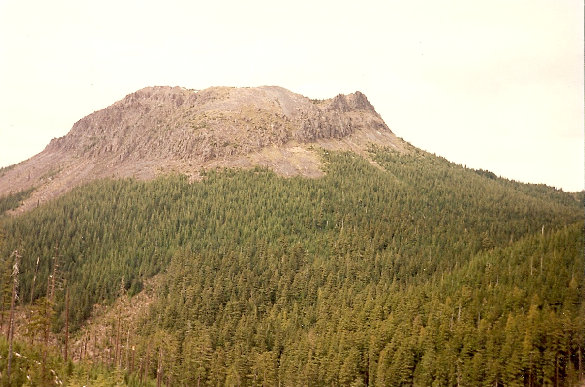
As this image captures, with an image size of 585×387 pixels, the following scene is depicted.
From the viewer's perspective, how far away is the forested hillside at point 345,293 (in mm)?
89250

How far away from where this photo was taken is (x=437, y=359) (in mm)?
88875

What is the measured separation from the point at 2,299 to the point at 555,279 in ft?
424

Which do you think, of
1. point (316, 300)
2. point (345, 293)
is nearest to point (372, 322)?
point (345, 293)

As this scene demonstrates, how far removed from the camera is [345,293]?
132 m

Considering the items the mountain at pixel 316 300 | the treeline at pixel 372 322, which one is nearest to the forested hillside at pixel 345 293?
the treeline at pixel 372 322

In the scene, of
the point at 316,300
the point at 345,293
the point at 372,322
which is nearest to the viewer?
the point at 372,322

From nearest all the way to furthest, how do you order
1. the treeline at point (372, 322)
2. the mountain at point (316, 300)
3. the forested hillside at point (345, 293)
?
the treeline at point (372, 322)
the mountain at point (316, 300)
the forested hillside at point (345, 293)

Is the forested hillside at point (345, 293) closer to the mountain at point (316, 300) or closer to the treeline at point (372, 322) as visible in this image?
the treeline at point (372, 322)

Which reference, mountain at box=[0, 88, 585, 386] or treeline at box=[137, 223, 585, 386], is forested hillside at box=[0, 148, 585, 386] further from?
mountain at box=[0, 88, 585, 386]

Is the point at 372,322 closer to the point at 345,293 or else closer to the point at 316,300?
the point at 345,293

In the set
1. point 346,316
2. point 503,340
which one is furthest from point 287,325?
point 503,340

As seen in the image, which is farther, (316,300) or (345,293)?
(316,300)

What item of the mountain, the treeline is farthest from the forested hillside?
the mountain

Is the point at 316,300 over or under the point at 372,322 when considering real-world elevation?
under
